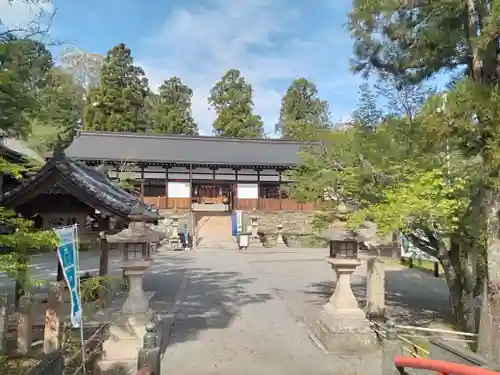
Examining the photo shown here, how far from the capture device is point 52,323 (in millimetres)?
6957

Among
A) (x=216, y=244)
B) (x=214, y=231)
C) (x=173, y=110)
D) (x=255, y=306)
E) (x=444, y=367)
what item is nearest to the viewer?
(x=444, y=367)

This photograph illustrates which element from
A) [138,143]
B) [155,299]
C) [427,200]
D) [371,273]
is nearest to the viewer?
[427,200]

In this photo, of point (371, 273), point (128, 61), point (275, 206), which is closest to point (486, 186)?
point (371, 273)

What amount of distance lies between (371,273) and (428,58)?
4.92 metres

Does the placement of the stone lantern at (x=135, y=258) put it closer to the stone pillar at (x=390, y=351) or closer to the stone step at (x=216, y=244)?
the stone pillar at (x=390, y=351)

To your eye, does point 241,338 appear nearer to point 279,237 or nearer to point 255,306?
point 255,306

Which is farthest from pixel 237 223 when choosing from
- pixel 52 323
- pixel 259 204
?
pixel 52 323

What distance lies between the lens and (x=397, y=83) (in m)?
7.87

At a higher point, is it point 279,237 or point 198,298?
point 279,237

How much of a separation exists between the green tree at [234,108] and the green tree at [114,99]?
10542 millimetres

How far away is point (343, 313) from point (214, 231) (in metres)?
23.2

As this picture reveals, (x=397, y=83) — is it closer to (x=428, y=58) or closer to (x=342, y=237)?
(x=428, y=58)

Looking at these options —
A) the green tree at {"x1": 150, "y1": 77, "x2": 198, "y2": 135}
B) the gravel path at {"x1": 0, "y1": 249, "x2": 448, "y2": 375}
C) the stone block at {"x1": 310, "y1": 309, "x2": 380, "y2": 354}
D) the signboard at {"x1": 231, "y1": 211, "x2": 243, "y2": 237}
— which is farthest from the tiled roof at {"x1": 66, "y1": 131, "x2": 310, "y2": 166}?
the stone block at {"x1": 310, "y1": 309, "x2": 380, "y2": 354}

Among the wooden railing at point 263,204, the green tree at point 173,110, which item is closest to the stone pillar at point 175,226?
the wooden railing at point 263,204
